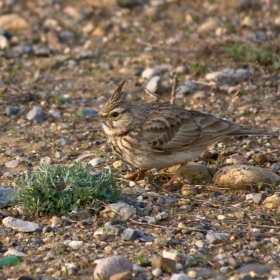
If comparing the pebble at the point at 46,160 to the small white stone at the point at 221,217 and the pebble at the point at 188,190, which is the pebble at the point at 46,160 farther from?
the small white stone at the point at 221,217

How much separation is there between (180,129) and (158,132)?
28cm

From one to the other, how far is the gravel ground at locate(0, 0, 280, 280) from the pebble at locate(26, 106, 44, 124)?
0.07 ft

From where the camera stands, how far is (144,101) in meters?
9.70

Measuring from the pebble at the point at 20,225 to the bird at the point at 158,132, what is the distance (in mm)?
1476

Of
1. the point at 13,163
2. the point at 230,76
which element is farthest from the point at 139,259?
the point at 230,76

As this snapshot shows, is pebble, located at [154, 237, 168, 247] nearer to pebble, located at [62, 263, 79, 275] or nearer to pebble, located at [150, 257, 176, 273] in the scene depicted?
pebble, located at [150, 257, 176, 273]

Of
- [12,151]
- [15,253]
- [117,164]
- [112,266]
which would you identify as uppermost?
[112,266]

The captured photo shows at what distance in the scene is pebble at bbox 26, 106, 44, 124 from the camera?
29.9 feet

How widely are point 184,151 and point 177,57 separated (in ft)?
12.7

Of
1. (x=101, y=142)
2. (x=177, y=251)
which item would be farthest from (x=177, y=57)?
(x=177, y=251)

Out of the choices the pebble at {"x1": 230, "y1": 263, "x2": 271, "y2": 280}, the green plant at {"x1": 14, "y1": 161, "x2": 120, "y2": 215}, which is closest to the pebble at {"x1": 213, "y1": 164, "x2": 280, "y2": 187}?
the green plant at {"x1": 14, "y1": 161, "x2": 120, "y2": 215}

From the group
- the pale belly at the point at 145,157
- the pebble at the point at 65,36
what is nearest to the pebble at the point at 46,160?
the pale belly at the point at 145,157

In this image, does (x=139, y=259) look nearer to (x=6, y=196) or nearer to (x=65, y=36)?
(x=6, y=196)

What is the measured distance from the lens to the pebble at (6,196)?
260 inches
